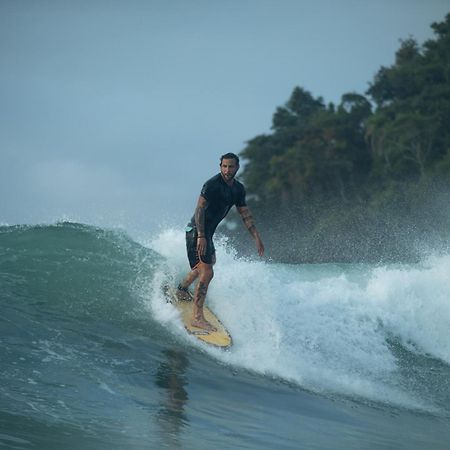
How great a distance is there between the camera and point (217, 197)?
8391mm

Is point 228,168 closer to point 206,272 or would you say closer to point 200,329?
point 206,272

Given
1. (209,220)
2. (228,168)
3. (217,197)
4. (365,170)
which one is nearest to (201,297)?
(209,220)

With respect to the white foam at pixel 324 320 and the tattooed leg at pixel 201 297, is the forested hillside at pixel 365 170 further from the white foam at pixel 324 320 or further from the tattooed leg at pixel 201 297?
the tattooed leg at pixel 201 297

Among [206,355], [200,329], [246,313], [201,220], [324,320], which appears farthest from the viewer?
[324,320]

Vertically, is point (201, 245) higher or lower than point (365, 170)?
lower

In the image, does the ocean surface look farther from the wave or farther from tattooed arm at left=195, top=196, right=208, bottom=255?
tattooed arm at left=195, top=196, right=208, bottom=255

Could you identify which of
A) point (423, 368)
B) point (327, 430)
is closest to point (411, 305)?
point (423, 368)

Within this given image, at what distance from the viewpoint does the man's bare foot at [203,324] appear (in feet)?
28.4

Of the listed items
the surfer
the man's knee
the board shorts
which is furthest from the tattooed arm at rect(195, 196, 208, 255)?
the man's knee

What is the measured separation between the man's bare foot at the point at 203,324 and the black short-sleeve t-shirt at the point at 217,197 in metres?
1.07

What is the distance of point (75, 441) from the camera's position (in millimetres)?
5258

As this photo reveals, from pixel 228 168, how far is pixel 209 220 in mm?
659

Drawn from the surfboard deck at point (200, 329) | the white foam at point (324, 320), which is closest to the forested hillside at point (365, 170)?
the white foam at point (324, 320)

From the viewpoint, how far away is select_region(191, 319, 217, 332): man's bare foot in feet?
28.4
